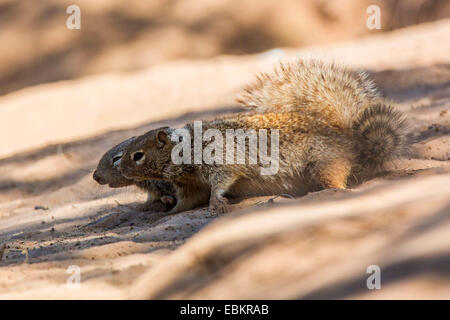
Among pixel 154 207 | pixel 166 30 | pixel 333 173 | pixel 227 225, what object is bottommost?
pixel 227 225

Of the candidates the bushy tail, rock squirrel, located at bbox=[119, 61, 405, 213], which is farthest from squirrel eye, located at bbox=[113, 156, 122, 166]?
the bushy tail

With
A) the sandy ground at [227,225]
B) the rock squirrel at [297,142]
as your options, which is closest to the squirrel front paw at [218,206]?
→ the rock squirrel at [297,142]

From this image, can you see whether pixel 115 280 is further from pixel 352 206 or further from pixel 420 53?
pixel 420 53

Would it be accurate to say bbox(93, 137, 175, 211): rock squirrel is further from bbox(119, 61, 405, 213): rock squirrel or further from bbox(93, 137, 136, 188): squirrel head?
bbox(119, 61, 405, 213): rock squirrel

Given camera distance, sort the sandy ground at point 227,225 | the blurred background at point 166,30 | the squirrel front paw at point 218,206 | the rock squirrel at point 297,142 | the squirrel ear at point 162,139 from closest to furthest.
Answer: the sandy ground at point 227,225, the squirrel front paw at point 218,206, the rock squirrel at point 297,142, the squirrel ear at point 162,139, the blurred background at point 166,30

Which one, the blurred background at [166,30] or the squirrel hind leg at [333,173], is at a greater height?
the blurred background at [166,30]

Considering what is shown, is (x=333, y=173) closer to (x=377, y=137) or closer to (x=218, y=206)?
(x=377, y=137)

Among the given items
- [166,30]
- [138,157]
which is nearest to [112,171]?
[138,157]

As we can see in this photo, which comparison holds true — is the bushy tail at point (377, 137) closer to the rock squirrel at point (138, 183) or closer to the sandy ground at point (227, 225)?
the sandy ground at point (227, 225)
